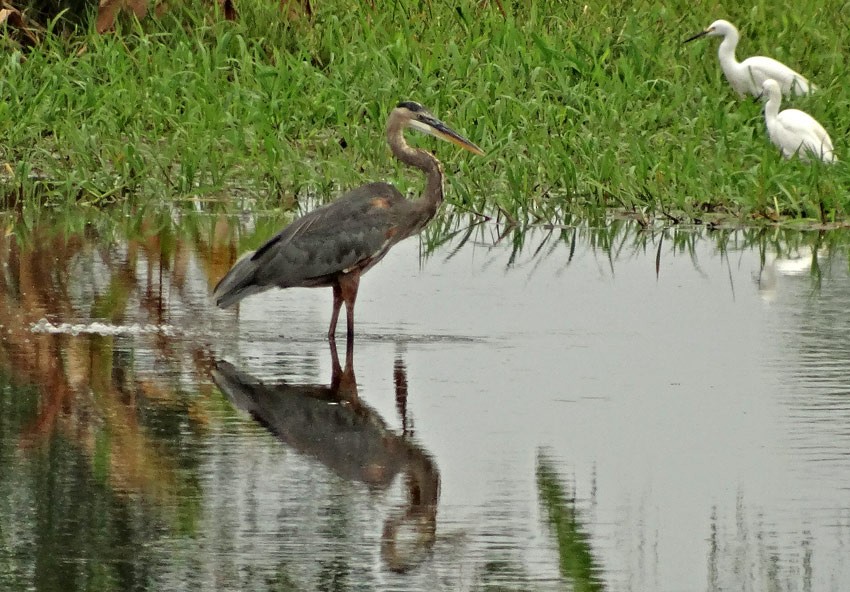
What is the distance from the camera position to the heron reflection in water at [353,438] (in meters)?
5.64

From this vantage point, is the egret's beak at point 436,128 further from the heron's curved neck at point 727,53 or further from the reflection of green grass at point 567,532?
the heron's curved neck at point 727,53

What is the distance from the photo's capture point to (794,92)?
50.9 feet

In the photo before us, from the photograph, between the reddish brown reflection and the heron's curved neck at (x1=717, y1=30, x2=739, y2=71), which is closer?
the reddish brown reflection

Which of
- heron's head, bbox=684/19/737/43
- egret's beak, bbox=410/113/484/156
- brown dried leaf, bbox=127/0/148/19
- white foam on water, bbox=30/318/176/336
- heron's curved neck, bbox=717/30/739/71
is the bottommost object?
white foam on water, bbox=30/318/176/336

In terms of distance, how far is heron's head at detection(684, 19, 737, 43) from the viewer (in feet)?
52.3

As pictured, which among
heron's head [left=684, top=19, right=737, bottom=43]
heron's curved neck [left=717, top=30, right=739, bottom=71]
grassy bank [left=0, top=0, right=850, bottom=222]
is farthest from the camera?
heron's head [left=684, top=19, right=737, bottom=43]

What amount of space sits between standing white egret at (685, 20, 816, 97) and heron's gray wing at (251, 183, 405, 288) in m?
7.02

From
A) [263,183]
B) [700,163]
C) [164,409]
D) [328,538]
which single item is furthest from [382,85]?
[328,538]

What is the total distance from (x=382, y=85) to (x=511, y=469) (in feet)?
28.7

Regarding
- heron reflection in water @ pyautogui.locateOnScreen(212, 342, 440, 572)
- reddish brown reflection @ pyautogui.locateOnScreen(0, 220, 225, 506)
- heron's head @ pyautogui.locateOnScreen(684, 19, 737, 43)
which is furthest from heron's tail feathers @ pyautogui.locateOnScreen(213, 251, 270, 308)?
heron's head @ pyautogui.locateOnScreen(684, 19, 737, 43)

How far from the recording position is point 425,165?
944cm

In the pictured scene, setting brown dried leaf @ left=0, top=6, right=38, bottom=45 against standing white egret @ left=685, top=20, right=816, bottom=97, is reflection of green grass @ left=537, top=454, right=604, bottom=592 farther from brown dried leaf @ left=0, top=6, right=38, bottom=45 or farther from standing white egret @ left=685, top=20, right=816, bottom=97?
brown dried leaf @ left=0, top=6, right=38, bottom=45

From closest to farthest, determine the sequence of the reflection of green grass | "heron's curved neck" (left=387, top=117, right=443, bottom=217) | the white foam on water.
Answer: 1. the reflection of green grass
2. the white foam on water
3. "heron's curved neck" (left=387, top=117, right=443, bottom=217)

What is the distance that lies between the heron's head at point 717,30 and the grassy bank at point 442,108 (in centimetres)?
17
